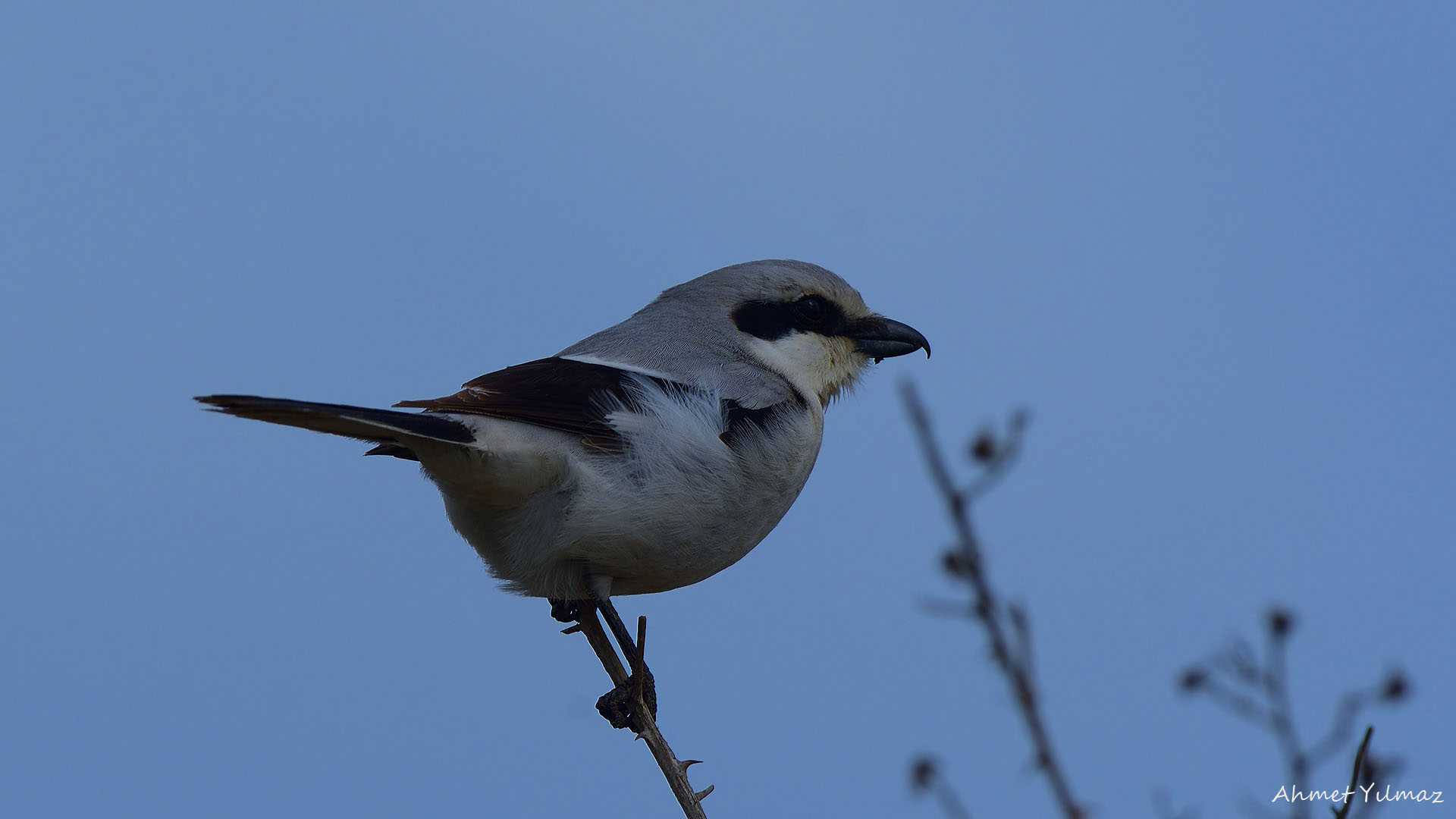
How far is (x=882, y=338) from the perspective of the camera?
458 cm

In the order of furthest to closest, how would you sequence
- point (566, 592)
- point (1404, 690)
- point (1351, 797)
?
point (566, 592) < point (1404, 690) < point (1351, 797)

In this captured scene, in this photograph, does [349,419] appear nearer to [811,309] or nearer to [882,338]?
[811,309]

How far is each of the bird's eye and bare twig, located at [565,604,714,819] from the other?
1434 millimetres

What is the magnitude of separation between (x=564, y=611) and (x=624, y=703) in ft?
1.69

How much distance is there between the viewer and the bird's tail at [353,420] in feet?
9.20

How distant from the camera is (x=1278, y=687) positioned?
1.75 m

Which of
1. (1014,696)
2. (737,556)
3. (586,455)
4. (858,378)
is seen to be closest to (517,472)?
(586,455)

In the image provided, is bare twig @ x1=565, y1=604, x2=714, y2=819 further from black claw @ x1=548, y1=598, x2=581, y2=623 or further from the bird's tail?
the bird's tail

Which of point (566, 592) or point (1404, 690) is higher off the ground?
point (566, 592)

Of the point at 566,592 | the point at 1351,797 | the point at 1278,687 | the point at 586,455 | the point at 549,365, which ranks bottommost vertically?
the point at 1351,797

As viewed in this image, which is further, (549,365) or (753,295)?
(753,295)

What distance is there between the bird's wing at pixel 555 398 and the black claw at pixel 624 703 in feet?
2.25

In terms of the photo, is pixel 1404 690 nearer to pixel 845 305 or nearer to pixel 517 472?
pixel 517 472

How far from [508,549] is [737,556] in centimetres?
73
